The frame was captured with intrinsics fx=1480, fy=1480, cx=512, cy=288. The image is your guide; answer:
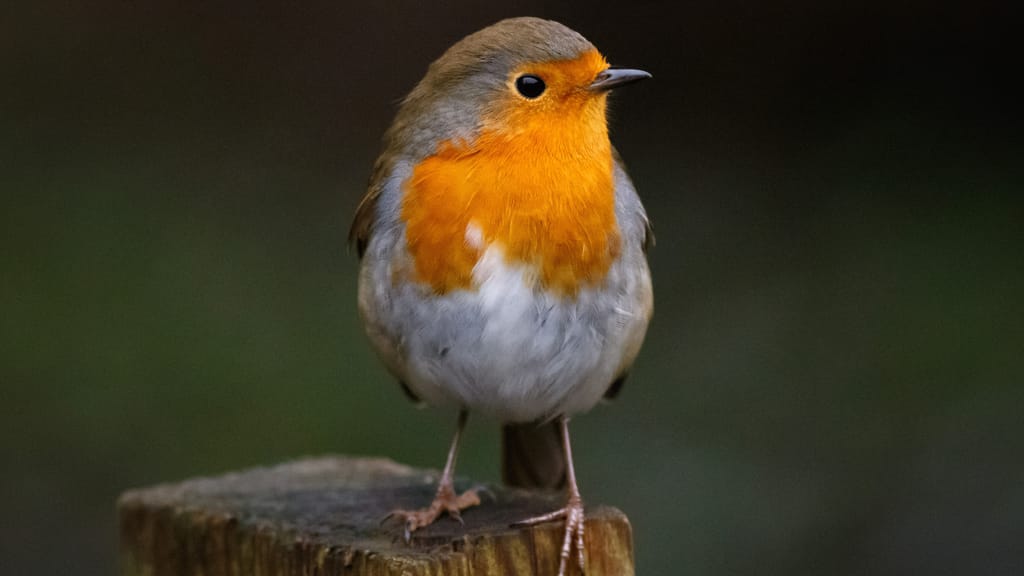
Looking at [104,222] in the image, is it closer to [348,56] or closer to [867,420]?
[348,56]

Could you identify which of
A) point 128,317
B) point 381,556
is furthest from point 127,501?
point 128,317

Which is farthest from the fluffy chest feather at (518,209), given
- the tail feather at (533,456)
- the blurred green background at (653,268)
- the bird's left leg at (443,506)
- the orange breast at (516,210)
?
the blurred green background at (653,268)

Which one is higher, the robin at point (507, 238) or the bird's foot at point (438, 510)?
the robin at point (507, 238)

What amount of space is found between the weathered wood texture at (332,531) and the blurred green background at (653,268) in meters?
1.99

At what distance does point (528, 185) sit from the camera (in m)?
3.12

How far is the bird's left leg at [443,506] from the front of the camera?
2.91 meters

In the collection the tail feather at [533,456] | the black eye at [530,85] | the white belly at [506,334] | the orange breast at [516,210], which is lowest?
the tail feather at [533,456]

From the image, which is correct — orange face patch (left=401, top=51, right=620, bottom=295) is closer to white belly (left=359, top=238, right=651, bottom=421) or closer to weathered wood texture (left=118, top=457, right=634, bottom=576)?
white belly (left=359, top=238, right=651, bottom=421)

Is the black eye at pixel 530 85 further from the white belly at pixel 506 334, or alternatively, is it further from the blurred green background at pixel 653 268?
→ the blurred green background at pixel 653 268

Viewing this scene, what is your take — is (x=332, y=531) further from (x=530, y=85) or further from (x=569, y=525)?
(x=530, y=85)

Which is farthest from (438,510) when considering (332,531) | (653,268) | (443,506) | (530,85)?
(653,268)

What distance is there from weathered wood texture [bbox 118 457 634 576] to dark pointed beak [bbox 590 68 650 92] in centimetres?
90

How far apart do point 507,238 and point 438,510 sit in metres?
0.58

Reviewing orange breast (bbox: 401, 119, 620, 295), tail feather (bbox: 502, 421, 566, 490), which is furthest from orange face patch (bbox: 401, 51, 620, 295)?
tail feather (bbox: 502, 421, 566, 490)
